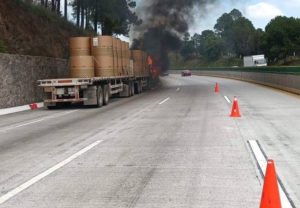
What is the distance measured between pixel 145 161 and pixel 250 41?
4624 inches

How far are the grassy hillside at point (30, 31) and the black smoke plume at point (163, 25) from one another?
22.2ft

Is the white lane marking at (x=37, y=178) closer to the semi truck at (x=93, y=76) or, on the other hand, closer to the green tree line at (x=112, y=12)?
the semi truck at (x=93, y=76)

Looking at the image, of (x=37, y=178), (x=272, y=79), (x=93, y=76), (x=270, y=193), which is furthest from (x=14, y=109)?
(x=272, y=79)

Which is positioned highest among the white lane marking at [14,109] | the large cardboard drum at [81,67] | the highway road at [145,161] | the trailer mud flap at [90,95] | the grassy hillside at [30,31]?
the grassy hillside at [30,31]

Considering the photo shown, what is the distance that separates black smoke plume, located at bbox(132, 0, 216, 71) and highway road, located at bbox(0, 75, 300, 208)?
26410 mm

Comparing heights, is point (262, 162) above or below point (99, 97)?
below

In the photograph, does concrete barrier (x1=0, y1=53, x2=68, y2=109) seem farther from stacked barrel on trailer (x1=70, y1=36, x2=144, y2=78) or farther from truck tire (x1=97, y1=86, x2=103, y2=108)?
truck tire (x1=97, y1=86, x2=103, y2=108)

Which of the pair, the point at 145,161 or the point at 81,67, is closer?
the point at 145,161

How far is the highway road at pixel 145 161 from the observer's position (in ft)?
21.7

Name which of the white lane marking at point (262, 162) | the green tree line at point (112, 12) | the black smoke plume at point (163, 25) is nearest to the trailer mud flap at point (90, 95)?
the white lane marking at point (262, 162)

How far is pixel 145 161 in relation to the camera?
914 centimetres

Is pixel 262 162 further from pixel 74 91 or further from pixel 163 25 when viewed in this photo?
pixel 163 25

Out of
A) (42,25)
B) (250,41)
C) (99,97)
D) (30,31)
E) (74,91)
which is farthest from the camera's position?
(250,41)

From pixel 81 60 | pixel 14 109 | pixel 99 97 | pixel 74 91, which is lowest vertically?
pixel 14 109
